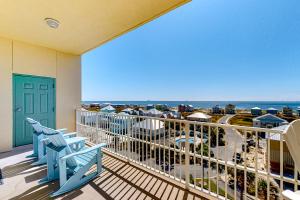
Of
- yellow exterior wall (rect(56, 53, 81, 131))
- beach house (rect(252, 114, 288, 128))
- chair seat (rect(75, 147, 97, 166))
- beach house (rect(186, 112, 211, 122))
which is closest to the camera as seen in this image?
chair seat (rect(75, 147, 97, 166))

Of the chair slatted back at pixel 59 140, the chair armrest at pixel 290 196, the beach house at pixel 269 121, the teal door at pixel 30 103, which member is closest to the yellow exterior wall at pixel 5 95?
the teal door at pixel 30 103

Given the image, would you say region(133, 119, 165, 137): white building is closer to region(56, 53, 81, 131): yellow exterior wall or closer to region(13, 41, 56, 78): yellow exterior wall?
region(56, 53, 81, 131): yellow exterior wall

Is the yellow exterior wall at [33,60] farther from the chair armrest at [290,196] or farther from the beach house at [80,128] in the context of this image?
the chair armrest at [290,196]

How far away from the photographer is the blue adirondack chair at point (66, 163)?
1.91 m

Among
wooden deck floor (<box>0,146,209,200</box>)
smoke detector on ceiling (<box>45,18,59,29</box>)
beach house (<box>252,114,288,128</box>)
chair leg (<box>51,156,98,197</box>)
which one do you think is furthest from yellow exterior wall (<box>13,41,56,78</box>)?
beach house (<box>252,114,288,128</box>)

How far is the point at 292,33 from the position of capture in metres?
14.5

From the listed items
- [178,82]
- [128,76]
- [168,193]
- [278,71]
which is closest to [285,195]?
[168,193]

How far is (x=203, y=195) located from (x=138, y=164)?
126 centimetres

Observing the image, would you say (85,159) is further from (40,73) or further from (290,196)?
(40,73)

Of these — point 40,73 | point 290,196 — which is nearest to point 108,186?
point 290,196

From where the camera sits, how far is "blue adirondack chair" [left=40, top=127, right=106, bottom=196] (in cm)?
191

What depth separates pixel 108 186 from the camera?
2039mm

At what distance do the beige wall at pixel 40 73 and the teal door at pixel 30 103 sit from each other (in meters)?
0.12

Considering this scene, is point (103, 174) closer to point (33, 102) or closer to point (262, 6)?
point (33, 102)
